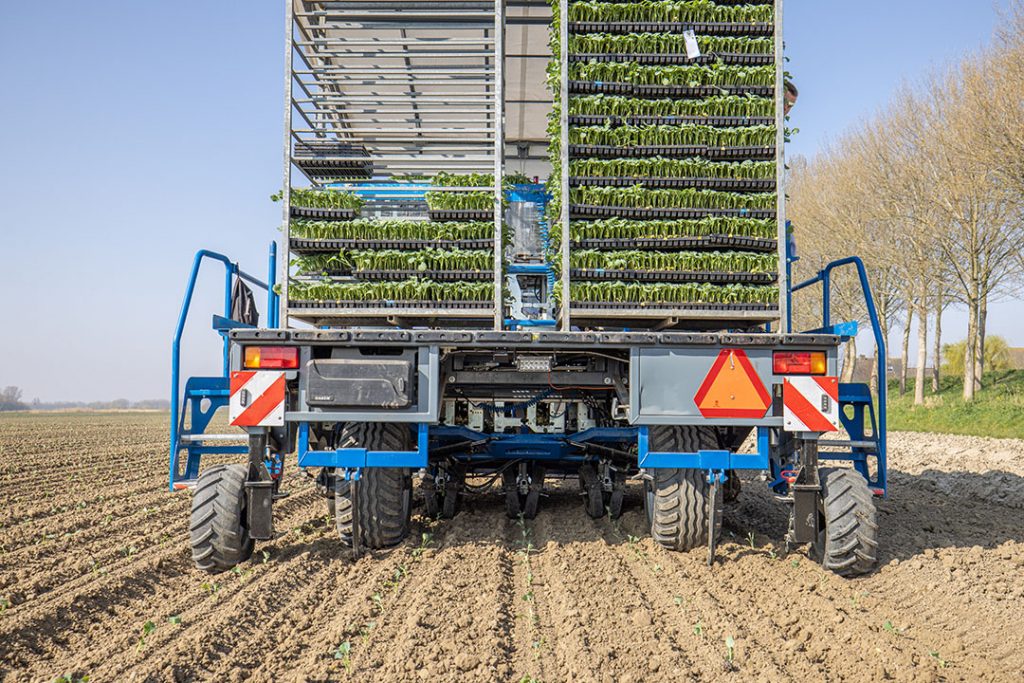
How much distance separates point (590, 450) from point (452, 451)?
1253mm

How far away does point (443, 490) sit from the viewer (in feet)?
25.2

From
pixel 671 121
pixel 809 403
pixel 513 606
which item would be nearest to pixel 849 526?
pixel 809 403

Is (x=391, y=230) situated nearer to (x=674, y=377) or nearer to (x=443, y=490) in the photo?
(x=674, y=377)

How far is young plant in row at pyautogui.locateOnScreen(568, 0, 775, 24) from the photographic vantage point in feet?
19.5

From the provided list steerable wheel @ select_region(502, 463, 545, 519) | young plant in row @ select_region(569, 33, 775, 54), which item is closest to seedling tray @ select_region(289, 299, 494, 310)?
young plant in row @ select_region(569, 33, 775, 54)

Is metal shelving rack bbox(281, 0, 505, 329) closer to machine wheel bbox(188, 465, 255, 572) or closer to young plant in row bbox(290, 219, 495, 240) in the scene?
young plant in row bbox(290, 219, 495, 240)

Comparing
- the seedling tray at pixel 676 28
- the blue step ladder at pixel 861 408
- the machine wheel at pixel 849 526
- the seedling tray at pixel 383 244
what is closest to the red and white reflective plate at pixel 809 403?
the blue step ladder at pixel 861 408

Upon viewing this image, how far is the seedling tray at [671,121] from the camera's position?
5910mm

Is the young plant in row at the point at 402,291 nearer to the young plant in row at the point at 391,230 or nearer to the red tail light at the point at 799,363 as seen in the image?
the young plant in row at the point at 391,230

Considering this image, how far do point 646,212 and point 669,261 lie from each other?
387 millimetres

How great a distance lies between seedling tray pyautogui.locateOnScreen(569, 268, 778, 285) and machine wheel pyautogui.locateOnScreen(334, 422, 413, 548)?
176cm

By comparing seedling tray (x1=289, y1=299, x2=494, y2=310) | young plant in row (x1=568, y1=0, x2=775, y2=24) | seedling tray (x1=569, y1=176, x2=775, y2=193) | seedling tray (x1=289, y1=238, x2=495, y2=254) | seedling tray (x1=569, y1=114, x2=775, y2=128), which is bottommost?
seedling tray (x1=289, y1=299, x2=494, y2=310)

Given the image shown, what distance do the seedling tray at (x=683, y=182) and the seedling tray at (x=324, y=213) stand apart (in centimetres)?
158

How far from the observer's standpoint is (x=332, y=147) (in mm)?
6312
